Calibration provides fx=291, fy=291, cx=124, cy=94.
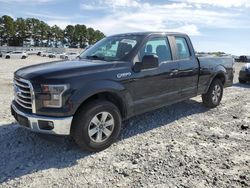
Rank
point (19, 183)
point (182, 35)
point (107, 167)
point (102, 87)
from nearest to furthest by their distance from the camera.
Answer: point (19, 183) < point (107, 167) < point (102, 87) < point (182, 35)

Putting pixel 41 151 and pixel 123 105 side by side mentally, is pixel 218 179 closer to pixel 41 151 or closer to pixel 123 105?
pixel 123 105

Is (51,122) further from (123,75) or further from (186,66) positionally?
(186,66)

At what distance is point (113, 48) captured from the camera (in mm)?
5590

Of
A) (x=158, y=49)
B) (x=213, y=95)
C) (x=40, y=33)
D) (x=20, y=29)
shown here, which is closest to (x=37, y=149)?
(x=158, y=49)

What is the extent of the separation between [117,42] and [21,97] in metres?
2.15

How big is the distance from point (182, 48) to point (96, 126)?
297 cm

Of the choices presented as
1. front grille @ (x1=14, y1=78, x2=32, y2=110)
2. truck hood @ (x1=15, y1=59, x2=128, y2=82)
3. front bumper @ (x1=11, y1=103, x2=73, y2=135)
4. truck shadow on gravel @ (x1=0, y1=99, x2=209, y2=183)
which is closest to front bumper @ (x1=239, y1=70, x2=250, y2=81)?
truck shadow on gravel @ (x1=0, y1=99, x2=209, y2=183)

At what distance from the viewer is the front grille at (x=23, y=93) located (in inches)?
171

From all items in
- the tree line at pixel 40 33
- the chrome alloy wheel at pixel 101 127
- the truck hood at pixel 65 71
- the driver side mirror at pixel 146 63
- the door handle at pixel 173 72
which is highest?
the tree line at pixel 40 33

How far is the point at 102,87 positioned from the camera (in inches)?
178

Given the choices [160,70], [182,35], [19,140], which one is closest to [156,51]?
[160,70]

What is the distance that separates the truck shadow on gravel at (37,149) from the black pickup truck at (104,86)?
0.41 meters

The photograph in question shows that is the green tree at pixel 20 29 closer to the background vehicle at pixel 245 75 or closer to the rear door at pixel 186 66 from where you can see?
the background vehicle at pixel 245 75

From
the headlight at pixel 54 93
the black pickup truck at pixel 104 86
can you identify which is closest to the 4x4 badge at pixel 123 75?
the black pickup truck at pixel 104 86
